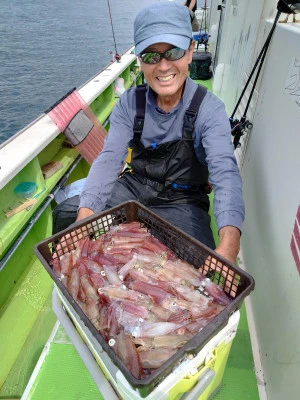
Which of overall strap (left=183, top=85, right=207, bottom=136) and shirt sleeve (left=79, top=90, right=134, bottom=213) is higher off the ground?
overall strap (left=183, top=85, right=207, bottom=136)

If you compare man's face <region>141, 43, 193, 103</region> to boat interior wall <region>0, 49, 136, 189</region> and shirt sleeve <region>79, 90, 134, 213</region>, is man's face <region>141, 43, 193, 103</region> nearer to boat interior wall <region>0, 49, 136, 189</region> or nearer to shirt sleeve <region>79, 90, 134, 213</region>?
shirt sleeve <region>79, 90, 134, 213</region>

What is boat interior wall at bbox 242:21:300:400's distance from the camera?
1.42 meters

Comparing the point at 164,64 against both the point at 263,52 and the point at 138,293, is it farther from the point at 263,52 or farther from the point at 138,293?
the point at 138,293

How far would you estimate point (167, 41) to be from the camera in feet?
6.03

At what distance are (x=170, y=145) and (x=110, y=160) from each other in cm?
51

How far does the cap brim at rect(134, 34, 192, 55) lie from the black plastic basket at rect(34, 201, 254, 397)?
42.8 inches

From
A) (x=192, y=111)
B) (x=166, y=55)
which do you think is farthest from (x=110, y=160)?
(x=166, y=55)

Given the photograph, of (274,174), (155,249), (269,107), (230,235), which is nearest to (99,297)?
(155,249)

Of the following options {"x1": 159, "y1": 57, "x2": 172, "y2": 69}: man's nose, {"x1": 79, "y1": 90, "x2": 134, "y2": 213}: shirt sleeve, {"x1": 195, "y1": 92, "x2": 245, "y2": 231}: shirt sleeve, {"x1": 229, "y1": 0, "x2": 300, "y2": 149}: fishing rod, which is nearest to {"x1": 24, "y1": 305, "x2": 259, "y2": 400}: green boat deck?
{"x1": 195, "y1": 92, "x2": 245, "y2": 231}: shirt sleeve

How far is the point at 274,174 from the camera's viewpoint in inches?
69.9

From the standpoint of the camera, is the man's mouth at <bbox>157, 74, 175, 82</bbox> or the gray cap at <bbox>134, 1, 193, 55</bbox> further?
the man's mouth at <bbox>157, 74, 175, 82</bbox>

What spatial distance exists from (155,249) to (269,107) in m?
1.37

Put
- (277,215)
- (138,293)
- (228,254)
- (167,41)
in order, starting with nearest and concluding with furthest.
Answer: (138,293) → (228,254) → (277,215) → (167,41)

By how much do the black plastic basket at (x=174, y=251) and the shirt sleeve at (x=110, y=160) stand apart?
0.26 metres
